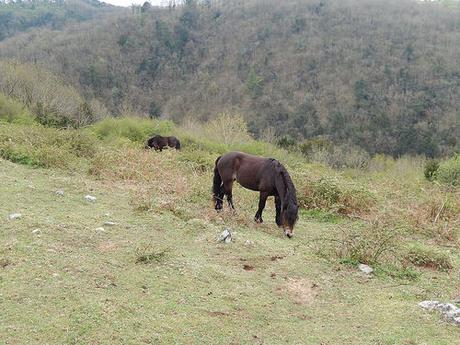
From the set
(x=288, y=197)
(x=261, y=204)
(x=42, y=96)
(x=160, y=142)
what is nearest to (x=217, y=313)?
(x=288, y=197)

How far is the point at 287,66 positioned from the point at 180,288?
8176 centimetres

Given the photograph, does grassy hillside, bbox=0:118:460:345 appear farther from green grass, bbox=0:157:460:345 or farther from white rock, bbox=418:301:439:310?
white rock, bbox=418:301:439:310

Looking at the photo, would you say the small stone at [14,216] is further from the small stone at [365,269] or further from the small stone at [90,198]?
the small stone at [365,269]

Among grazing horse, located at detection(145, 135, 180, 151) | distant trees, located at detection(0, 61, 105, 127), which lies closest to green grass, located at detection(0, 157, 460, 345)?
grazing horse, located at detection(145, 135, 180, 151)

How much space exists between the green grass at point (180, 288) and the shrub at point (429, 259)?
0.48 metres

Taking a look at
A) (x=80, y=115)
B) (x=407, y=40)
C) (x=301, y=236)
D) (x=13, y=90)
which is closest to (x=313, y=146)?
(x=80, y=115)

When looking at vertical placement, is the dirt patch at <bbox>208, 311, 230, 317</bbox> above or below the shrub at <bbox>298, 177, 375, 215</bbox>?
above

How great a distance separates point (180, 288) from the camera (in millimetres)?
5820

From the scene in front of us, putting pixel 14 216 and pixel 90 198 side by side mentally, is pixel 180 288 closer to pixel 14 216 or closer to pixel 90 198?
pixel 14 216

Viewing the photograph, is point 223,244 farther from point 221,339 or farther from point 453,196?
point 453,196

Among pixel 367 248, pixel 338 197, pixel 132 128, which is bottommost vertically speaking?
pixel 132 128

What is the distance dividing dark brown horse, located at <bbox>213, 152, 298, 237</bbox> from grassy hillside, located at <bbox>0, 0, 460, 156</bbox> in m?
51.9

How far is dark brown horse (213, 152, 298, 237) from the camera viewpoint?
888 centimetres

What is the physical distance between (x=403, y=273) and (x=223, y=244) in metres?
2.78
